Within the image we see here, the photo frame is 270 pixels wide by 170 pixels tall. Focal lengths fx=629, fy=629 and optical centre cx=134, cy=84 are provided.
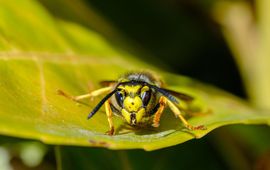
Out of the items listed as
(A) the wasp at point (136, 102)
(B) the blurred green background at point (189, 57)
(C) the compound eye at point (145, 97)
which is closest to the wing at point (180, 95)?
(A) the wasp at point (136, 102)

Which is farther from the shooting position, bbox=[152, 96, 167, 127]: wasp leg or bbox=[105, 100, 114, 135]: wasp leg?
bbox=[152, 96, 167, 127]: wasp leg

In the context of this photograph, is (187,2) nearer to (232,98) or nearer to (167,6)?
(167,6)

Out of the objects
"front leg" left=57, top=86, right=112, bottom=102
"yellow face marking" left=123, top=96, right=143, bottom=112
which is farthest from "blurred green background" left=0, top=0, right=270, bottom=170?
"yellow face marking" left=123, top=96, right=143, bottom=112

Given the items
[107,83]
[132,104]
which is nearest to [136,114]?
[132,104]

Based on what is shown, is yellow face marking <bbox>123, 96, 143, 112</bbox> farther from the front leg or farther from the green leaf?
the front leg

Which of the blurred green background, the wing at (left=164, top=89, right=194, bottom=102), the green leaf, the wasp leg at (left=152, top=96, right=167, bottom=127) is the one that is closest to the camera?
the green leaf

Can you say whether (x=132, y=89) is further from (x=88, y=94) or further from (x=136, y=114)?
(x=88, y=94)
